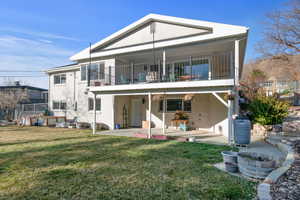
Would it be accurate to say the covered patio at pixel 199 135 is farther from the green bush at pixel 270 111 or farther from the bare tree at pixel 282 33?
the bare tree at pixel 282 33

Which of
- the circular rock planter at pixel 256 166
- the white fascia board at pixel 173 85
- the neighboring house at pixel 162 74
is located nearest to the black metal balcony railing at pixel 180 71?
the neighboring house at pixel 162 74

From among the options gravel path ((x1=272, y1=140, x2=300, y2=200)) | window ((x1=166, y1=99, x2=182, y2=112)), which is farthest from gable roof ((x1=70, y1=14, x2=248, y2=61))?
gravel path ((x1=272, y1=140, x2=300, y2=200))

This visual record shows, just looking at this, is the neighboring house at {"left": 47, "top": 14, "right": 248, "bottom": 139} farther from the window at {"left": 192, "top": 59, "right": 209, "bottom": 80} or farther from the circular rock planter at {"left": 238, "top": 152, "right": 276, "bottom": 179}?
the circular rock planter at {"left": 238, "top": 152, "right": 276, "bottom": 179}

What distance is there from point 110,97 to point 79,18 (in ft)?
25.2

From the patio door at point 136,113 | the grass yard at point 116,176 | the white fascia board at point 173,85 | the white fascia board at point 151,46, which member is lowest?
the grass yard at point 116,176

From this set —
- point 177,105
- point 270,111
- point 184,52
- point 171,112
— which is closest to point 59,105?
point 171,112

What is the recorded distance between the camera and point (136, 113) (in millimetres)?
13594

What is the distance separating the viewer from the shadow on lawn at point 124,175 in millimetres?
3164

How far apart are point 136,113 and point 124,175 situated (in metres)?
9.58

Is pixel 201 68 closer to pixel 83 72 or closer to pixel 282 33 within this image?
pixel 83 72

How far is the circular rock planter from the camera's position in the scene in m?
3.72

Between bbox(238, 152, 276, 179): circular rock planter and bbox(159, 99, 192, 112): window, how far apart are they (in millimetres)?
7683

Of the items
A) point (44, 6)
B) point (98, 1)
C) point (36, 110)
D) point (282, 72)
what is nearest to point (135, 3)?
point (98, 1)

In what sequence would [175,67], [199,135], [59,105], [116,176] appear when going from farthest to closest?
[59,105], [175,67], [199,135], [116,176]
